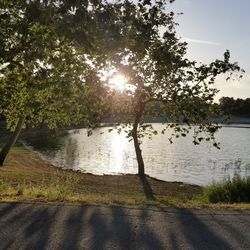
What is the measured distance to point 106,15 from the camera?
1005 cm

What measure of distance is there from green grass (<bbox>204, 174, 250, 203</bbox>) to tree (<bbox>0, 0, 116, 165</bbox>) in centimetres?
707

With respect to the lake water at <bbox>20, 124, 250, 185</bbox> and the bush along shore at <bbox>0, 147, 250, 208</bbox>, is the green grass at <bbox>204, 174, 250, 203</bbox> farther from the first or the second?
the lake water at <bbox>20, 124, 250, 185</bbox>

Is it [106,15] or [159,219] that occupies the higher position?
[106,15]

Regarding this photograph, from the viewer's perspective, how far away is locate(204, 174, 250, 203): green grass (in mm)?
17688

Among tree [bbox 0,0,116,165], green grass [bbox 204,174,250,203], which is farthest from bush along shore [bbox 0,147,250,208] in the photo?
tree [bbox 0,0,116,165]

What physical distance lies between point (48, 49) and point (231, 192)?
32.4ft

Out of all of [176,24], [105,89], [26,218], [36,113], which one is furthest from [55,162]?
[26,218]

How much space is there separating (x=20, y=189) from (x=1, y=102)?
419 inches

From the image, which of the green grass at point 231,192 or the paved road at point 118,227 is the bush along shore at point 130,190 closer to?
the green grass at point 231,192

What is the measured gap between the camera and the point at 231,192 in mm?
18344

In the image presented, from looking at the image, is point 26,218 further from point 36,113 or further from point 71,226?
point 36,113

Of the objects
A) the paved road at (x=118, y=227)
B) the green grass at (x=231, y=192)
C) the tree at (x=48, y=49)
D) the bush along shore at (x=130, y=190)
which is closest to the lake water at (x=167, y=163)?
the bush along shore at (x=130, y=190)

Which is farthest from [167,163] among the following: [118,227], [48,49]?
[118,227]

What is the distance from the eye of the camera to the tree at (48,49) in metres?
10.1
